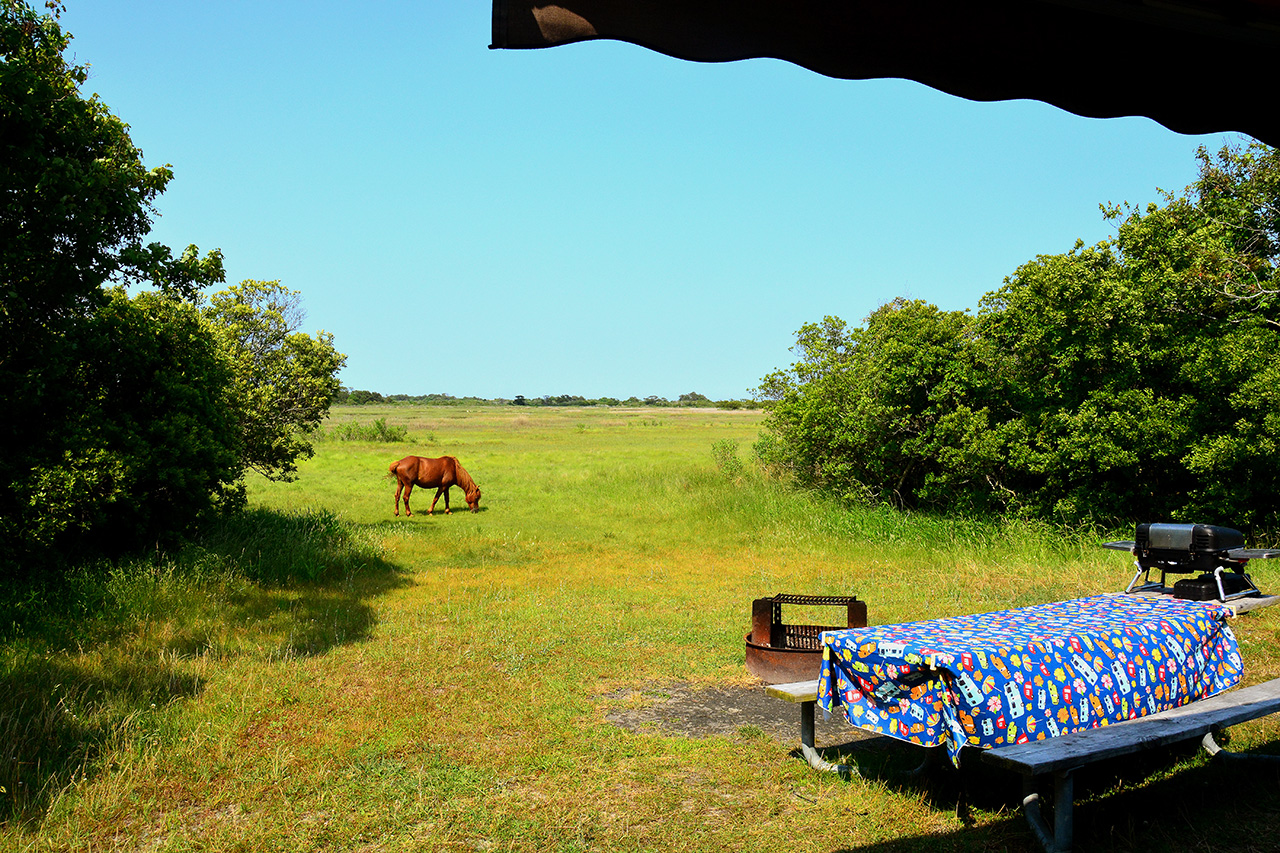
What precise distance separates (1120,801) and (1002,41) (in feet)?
13.0

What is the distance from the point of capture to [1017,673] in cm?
399

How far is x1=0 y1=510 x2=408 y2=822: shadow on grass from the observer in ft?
16.7

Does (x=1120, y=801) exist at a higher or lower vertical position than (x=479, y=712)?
higher

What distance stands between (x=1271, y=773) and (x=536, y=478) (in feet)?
75.4

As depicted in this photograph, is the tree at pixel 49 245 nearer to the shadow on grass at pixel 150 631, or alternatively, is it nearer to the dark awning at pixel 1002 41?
the shadow on grass at pixel 150 631

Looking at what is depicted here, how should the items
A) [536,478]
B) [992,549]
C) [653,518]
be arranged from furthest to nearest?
[536,478] < [653,518] < [992,549]

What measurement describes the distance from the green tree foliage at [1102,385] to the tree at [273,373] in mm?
9823

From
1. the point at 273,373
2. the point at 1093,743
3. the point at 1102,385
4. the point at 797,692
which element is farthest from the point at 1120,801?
the point at 273,373

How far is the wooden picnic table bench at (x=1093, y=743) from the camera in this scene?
3598 mm

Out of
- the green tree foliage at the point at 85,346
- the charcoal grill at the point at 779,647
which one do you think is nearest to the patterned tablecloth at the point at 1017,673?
the charcoal grill at the point at 779,647

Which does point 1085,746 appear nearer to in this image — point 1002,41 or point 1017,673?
point 1017,673

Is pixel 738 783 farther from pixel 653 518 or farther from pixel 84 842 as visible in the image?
pixel 653 518

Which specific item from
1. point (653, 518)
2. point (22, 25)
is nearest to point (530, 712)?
point (22, 25)

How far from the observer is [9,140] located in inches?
300
